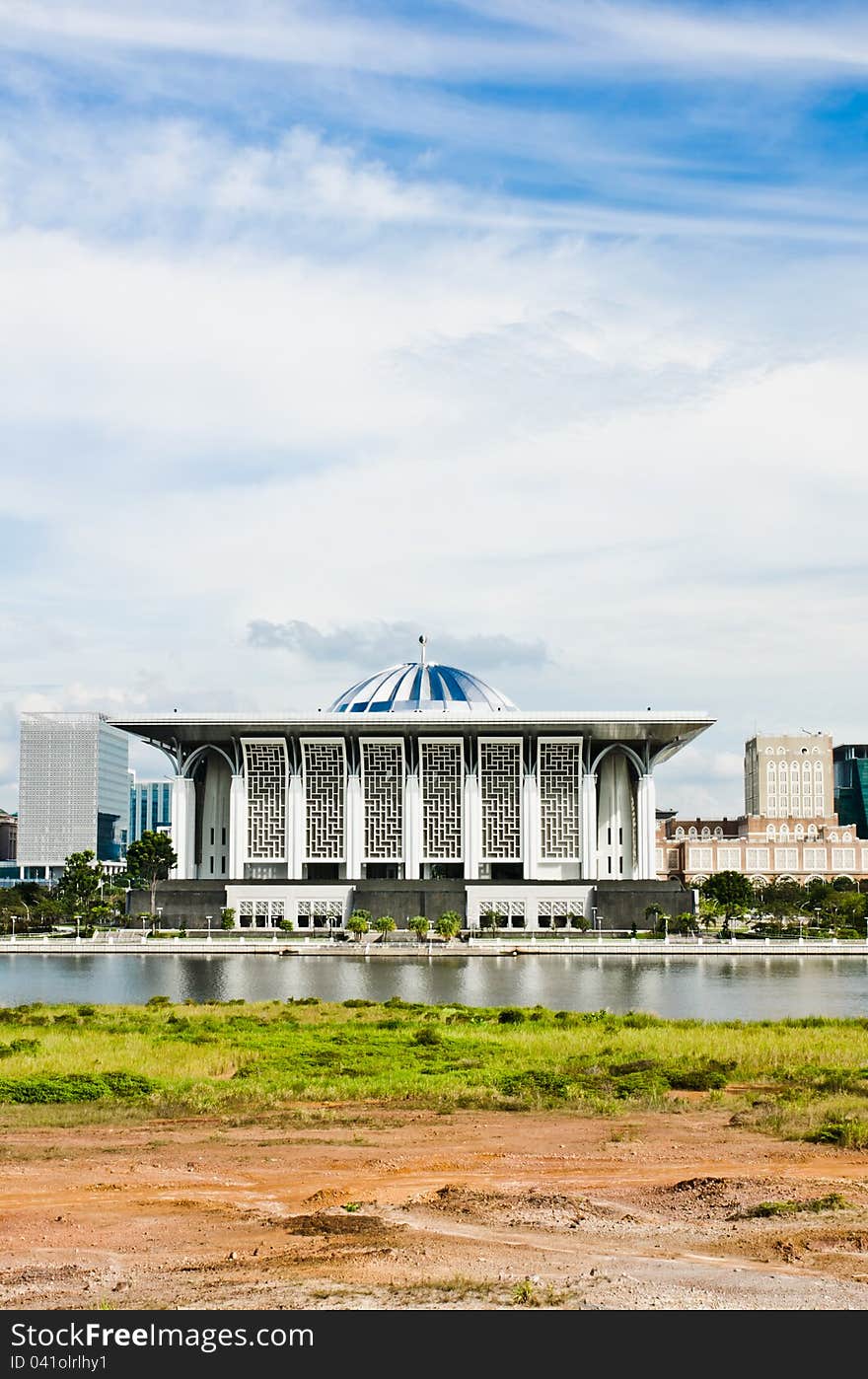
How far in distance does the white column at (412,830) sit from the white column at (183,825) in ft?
55.3

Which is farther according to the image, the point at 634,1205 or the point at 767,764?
the point at 767,764

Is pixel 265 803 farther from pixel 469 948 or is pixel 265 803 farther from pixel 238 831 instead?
pixel 469 948

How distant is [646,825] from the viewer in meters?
102

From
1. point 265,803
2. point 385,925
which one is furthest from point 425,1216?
point 265,803

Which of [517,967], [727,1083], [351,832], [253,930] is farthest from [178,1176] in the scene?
[351,832]

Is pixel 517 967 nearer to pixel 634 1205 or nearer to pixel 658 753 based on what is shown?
pixel 658 753

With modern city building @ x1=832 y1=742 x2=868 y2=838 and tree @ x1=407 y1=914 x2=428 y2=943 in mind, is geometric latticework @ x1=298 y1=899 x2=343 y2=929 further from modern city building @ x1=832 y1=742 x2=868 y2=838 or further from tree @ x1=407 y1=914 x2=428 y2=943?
modern city building @ x1=832 y1=742 x2=868 y2=838

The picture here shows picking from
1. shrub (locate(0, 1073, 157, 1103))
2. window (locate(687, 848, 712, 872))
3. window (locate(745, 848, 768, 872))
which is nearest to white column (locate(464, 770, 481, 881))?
window (locate(687, 848, 712, 872))

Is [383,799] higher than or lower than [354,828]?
higher

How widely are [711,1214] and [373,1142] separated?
6.39 m

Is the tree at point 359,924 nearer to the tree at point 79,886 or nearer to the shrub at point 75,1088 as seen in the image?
the tree at point 79,886

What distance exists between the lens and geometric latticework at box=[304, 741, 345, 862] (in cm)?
9975

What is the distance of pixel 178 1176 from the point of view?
17.3 m

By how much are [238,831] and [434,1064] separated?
72846 mm
